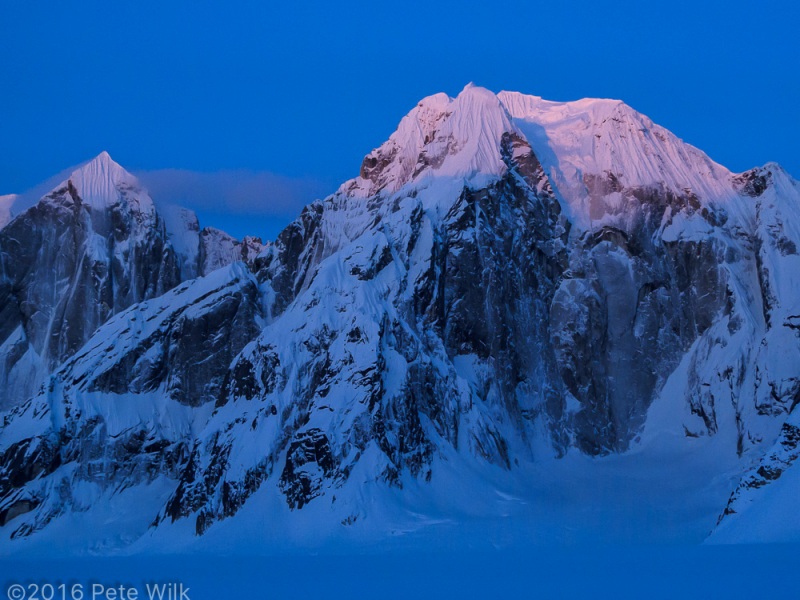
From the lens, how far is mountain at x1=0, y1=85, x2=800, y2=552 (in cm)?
15875

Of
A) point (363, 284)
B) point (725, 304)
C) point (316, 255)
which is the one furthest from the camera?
point (316, 255)

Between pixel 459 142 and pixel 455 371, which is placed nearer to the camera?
pixel 455 371

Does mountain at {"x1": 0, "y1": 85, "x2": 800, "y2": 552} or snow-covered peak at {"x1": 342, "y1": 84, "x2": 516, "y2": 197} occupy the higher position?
snow-covered peak at {"x1": 342, "y1": 84, "x2": 516, "y2": 197}

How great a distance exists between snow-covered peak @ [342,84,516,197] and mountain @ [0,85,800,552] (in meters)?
0.34

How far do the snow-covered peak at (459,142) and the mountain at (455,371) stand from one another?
344mm

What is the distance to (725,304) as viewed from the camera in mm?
184875

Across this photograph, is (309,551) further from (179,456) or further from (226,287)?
(226,287)

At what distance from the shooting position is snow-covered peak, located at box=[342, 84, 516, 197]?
187375 mm

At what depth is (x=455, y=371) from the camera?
171 m

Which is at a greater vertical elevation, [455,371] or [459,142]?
[459,142]

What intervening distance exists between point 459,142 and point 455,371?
33638 mm

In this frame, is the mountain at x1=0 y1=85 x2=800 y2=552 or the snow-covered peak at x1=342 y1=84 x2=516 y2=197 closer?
the mountain at x1=0 y1=85 x2=800 y2=552

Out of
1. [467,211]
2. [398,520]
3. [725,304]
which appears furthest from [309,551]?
[725,304]

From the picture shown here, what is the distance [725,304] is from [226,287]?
2392 inches
